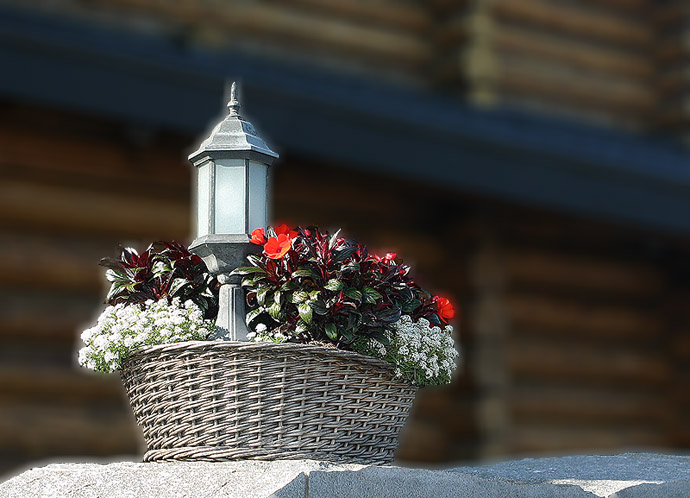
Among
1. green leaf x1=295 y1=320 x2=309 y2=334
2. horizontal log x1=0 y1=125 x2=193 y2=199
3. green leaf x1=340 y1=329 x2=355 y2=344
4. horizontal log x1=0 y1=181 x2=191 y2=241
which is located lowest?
green leaf x1=340 y1=329 x2=355 y2=344

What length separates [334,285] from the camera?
269 cm

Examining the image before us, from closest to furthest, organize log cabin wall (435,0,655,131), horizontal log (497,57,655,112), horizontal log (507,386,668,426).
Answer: horizontal log (507,386,668,426)
log cabin wall (435,0,655,131)
horizontal log (497,57,655,112)

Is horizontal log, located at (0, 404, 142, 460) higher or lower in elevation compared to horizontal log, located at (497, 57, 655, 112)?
lower

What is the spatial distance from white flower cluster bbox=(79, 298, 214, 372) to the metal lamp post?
0.07m

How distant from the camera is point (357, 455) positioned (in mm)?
2695

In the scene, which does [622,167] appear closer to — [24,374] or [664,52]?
[664,52]

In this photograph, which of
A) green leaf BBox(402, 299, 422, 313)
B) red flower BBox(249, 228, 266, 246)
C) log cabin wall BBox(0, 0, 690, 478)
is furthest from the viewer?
log cabin wall BBox(0, 0, 690, 478)

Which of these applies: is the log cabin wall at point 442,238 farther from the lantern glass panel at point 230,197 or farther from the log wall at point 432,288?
the lantern glass panel at point 230,197

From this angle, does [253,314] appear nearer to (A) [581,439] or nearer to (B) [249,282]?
(B) [249,282]

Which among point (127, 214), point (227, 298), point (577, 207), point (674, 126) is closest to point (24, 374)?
point (127, 214)

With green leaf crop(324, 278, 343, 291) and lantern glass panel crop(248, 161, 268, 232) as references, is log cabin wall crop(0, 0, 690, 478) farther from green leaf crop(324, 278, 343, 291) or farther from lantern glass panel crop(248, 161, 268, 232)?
green leaf crop(324, 278, 343, 291)

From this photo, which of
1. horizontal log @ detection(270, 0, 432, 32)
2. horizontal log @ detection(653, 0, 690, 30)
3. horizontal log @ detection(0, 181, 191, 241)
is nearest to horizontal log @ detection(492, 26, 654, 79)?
horizontal log @ detection(653, 0, 690, 30)

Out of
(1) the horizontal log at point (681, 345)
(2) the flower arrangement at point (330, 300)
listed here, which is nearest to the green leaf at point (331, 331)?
(2) the flower arrangement at point (330, 300)

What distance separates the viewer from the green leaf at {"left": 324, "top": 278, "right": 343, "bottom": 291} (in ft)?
8.82
